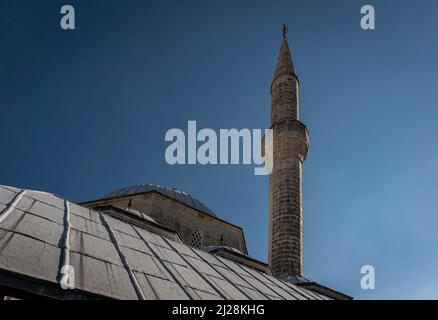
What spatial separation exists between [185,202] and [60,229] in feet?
32.9

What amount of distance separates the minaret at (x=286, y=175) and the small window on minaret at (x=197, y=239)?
108 inches

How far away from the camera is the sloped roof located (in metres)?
3.00

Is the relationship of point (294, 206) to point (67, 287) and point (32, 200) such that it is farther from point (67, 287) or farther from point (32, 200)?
point (67, 287)

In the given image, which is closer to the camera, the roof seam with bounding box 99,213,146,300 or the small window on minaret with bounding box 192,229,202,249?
the roof seam with bounding box 99,213,146,300

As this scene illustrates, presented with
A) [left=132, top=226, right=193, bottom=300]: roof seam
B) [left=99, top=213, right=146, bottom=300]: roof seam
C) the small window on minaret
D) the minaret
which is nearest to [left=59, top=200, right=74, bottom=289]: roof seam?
[left=99, top=213, right=146, bottom=300]: roof seam

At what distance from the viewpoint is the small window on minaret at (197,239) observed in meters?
13.6

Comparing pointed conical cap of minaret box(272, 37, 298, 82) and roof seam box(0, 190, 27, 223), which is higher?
pointed conical cap of minaret box(272, 37, 298, 82)

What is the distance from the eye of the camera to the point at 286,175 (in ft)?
52.6

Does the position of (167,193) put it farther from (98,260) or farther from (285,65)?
(98,260)

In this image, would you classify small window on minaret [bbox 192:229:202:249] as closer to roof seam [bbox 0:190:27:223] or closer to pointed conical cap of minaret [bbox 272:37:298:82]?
roof seam [bbox 0:190:27:223]

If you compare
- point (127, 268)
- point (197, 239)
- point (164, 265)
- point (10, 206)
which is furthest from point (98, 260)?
point (197, 239)

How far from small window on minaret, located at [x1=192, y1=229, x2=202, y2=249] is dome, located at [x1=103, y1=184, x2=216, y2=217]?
83 cm

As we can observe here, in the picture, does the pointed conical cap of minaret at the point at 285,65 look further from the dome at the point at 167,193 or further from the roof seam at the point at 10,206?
the roof seam at the point at 10,206
